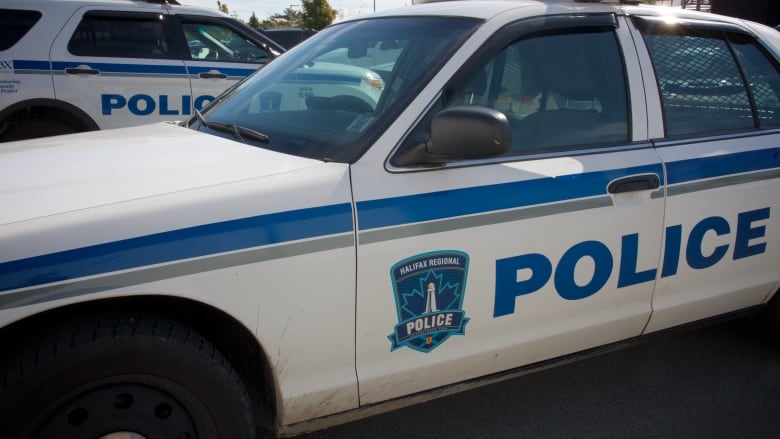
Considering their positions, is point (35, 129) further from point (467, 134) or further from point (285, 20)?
point (285, 20)

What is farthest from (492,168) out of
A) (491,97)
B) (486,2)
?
(486,2)

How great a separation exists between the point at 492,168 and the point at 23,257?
149 cm

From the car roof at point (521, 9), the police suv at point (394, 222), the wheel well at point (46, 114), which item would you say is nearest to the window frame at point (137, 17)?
the wheel well at point (46, 114)

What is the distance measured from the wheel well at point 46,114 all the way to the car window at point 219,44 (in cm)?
124

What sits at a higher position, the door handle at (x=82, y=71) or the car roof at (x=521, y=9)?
the car roof at (x=521, y=9)

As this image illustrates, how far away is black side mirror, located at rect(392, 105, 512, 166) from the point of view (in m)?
2.16

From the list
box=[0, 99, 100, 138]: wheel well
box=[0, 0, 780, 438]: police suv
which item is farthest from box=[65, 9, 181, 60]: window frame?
box=[0, 0, 780, 438]: police suv

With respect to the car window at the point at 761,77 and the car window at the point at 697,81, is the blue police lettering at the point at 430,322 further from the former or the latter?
the car window at the point at 761,77

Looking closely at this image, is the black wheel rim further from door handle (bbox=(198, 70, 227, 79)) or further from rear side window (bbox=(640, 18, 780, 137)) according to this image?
door handle (bbox=(198, 70, 227, 79))

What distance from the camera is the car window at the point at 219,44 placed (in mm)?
6879

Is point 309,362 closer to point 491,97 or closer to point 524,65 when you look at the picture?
point 491,97

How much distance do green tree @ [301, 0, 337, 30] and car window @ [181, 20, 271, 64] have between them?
30396 mm

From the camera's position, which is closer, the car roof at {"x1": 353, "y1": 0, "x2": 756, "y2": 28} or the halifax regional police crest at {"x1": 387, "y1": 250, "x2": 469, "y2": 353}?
Result: the halifax regional police crest at {"x1": 387, "y1": 250, "x2": 469, "y2": 353}

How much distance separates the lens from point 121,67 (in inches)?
255
